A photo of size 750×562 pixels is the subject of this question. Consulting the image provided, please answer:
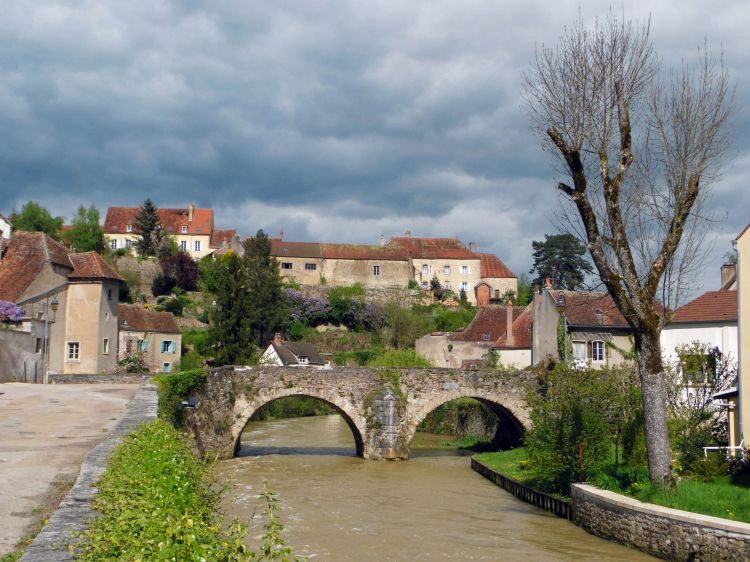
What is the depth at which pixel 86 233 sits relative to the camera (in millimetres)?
62906

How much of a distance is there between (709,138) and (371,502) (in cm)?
1154

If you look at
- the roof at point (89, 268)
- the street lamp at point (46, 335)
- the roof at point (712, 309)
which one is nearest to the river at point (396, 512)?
the street lamp at point (46, 335)

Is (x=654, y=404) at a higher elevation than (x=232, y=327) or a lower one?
lower

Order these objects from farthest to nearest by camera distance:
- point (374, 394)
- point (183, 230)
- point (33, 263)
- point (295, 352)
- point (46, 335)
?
1. point (183, 230)
2. point (295, 352)
3. point (33, 263)
4. point (374, 394)
5. point (46, 335)

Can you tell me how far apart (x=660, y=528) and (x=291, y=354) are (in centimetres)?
3862

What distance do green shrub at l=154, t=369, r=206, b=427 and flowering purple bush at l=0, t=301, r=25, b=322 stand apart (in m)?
7.60

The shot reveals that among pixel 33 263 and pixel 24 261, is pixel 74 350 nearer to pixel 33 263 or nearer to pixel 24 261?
pixel 33 263

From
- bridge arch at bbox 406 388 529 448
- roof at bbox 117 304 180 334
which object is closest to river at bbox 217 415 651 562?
bridge arch at bbox 406 388 529 448

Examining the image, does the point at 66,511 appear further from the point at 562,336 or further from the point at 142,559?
the point at 562,336

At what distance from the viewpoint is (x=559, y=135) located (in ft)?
51.6

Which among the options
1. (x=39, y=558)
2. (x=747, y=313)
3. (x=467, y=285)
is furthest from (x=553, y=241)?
(x=39, y=558)

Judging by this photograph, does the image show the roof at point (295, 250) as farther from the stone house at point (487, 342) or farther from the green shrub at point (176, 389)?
the green shrub at point (176, 389)

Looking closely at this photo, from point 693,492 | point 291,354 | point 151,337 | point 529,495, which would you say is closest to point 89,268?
point 151,337

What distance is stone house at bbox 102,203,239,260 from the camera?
70062 mm
